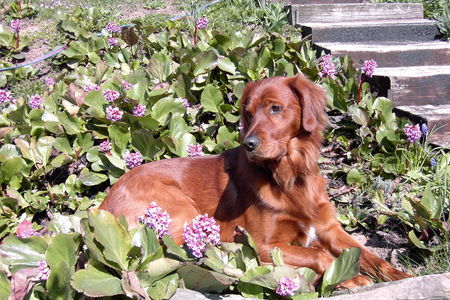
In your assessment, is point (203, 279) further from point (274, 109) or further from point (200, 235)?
point (274, 109)

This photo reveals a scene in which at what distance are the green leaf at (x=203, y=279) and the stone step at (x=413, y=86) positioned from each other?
2.88 meters

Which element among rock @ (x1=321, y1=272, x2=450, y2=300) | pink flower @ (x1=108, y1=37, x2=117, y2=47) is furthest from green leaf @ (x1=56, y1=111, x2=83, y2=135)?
rock @ (x1=321, y1=272, x2=450, y2=300)

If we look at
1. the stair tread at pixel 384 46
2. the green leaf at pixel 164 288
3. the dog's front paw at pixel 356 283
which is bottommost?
the dog's front paw at pixel 356 283

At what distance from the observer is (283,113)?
126 inches

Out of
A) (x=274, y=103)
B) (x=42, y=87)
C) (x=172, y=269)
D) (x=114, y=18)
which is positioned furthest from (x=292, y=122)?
(x=114, y=18)

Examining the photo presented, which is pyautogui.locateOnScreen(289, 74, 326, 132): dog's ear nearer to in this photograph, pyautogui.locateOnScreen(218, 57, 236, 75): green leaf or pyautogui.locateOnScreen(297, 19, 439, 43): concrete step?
pyautogui.locateOnScreen(218, 57, 236, 75): green leaf

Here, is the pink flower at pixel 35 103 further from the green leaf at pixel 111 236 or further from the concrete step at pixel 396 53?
the concrete step at pixel 396 53

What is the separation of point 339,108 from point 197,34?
2.10 m

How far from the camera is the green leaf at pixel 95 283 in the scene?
7.70 ft

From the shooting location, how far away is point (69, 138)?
4.50m

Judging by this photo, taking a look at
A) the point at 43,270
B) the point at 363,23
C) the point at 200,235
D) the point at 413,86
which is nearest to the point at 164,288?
the point at 200,235

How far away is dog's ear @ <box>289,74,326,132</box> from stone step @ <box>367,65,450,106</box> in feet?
5.31

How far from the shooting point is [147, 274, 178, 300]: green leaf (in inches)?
95.3

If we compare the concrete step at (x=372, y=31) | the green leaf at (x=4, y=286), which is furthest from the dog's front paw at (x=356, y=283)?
the concrete step at (x=372, y=31)
